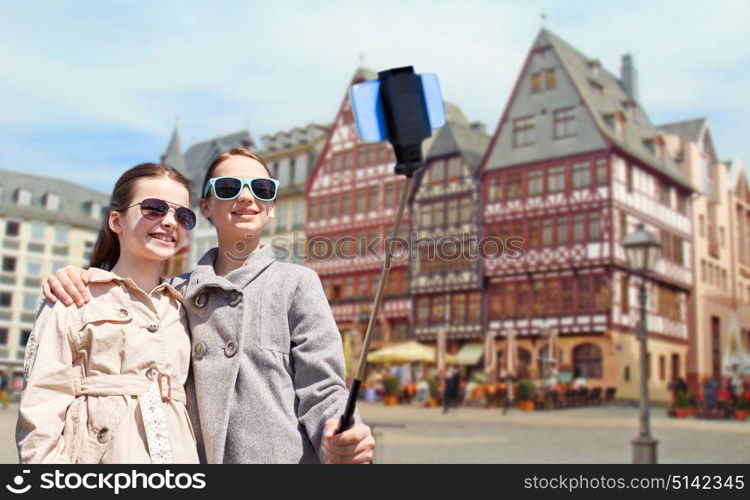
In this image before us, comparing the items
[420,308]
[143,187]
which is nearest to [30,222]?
[420,308]

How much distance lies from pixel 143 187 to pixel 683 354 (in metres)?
34.0

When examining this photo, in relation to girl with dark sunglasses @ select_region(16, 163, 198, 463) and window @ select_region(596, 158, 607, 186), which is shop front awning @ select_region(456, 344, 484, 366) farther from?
girl with dark sunglasses @ select_region(16, 163, 198, 463)

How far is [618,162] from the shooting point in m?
31.2

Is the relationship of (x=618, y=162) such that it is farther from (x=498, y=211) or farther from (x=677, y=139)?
(x=677, y=139)

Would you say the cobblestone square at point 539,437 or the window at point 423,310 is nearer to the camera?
the cobblestone square at point 539,437

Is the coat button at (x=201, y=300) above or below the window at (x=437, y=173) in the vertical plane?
below

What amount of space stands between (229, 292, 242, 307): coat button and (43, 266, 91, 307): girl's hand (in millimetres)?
384

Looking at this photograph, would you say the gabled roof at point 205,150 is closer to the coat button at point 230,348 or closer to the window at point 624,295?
the window at point 624,295

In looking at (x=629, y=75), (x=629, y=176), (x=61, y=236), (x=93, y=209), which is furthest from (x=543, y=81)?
(x=93, y=209)

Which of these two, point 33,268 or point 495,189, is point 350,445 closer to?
point 495,189

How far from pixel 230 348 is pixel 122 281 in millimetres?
375

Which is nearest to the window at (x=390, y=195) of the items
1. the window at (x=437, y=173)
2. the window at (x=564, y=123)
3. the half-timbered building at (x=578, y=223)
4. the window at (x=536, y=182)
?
the window at (x=437, y=173)

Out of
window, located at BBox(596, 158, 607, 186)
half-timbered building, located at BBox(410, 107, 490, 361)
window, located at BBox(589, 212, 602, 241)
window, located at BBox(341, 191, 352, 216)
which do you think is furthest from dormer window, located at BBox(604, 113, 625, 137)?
window, located at BBox(341, 191, 352, 216)

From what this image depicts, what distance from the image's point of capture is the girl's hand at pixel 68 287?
237 centimetres
